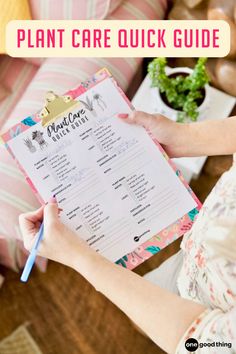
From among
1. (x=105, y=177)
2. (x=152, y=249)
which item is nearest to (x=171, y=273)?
(x=152, y=249)

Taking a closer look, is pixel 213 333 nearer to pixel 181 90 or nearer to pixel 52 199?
pixel 52 199

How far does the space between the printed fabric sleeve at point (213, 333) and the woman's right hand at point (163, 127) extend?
401mm

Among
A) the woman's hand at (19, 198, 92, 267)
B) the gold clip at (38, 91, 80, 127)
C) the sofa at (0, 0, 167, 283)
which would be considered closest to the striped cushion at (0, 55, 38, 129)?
the sofa at (0, 0, 167, 283)

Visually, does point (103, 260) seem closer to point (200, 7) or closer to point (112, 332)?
point (112, 332)

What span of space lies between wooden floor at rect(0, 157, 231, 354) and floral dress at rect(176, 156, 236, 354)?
847 millimetres

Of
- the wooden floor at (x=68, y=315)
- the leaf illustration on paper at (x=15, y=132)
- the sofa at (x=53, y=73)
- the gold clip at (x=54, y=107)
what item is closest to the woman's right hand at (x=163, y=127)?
the gold clip at (x=54, y=107)

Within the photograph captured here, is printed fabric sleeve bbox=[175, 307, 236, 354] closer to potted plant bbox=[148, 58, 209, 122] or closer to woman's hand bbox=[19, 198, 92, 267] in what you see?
woman's hand bbox=[19, 198, 92, 267]

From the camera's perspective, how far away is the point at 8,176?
120 cm

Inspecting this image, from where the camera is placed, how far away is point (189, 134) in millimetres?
1003

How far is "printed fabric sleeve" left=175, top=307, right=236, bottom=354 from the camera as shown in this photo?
648 millimetres

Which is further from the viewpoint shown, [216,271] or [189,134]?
[189,134]

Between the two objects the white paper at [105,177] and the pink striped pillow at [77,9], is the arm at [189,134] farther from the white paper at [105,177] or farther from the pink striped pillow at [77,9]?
the pink striped pillow at [77,9]

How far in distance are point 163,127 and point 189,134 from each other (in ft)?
0.19

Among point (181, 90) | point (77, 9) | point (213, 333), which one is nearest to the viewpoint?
point (213, 333)
